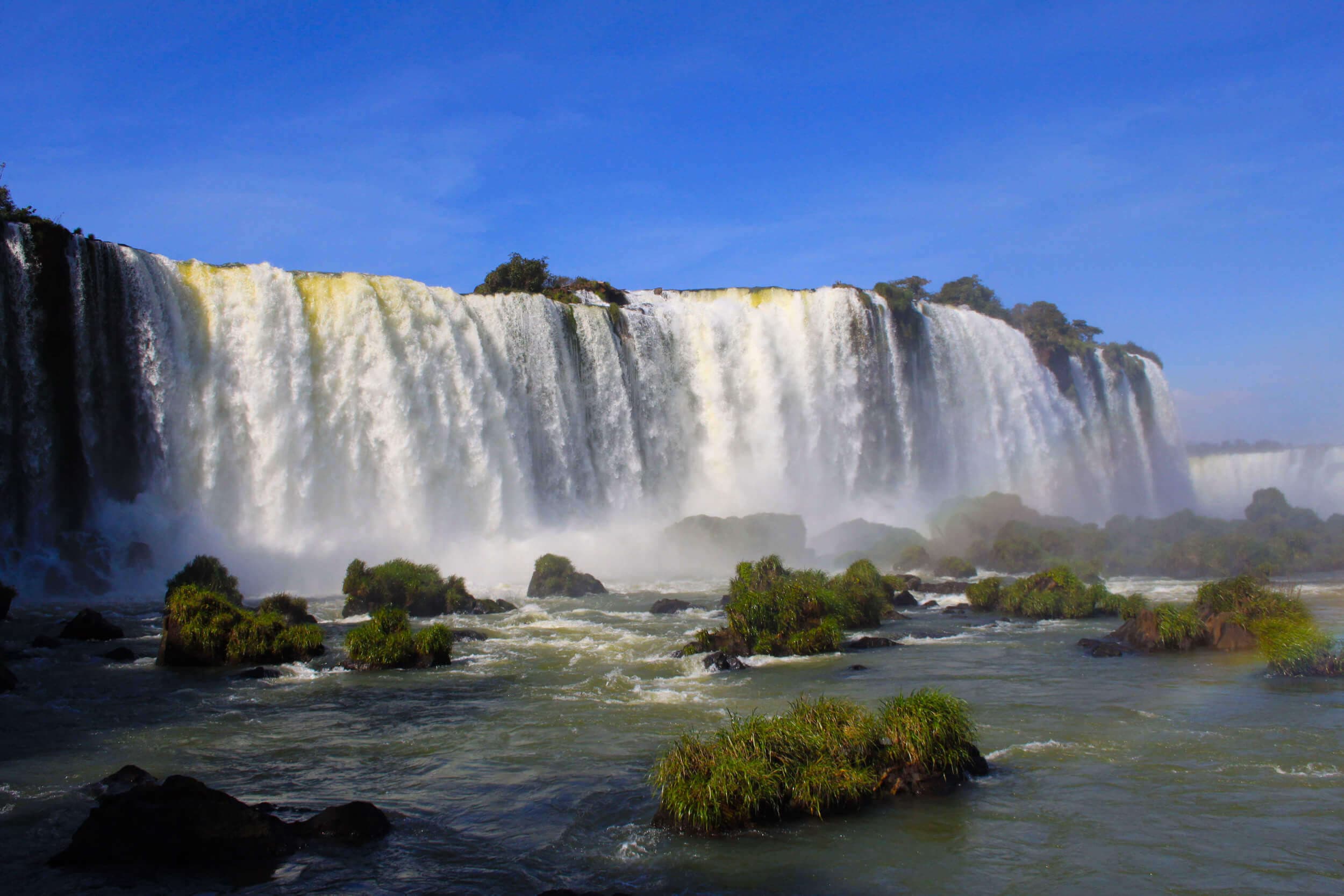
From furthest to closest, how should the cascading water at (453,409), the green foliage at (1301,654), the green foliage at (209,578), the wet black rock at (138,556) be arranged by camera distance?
1. the cascading water at (453,409)
2. the wet black rock at (138,556)
3. the green foliage at (209,578)
4. the green foliage at (1301,654)

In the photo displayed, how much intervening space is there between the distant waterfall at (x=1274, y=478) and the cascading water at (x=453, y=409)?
18.4 m

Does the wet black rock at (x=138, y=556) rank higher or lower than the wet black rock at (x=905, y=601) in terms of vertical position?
higher

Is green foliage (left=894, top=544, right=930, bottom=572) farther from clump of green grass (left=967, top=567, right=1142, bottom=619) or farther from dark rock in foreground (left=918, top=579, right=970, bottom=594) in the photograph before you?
clump of green grass (left=967, top=567, right=1142, bottom=619)

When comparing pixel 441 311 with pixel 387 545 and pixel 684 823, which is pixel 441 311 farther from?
pixel 684 823

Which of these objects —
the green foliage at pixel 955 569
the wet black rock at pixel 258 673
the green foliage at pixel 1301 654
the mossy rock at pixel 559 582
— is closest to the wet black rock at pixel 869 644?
the green foliage at pixel 1301 654

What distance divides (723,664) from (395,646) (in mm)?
5768

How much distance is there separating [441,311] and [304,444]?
7.30 metres

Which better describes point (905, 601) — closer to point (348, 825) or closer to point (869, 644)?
point (869, 644)

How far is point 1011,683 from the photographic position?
14891 mm

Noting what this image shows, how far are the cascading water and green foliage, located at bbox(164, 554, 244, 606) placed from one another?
5.72m

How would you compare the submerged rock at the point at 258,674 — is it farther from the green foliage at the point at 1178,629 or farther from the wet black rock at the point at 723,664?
the green foliage at the point at 1178,629

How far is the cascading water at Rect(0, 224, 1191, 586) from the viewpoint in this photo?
2727cm

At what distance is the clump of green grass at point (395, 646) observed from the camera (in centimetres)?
1691

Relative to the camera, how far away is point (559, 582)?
1114 inches
